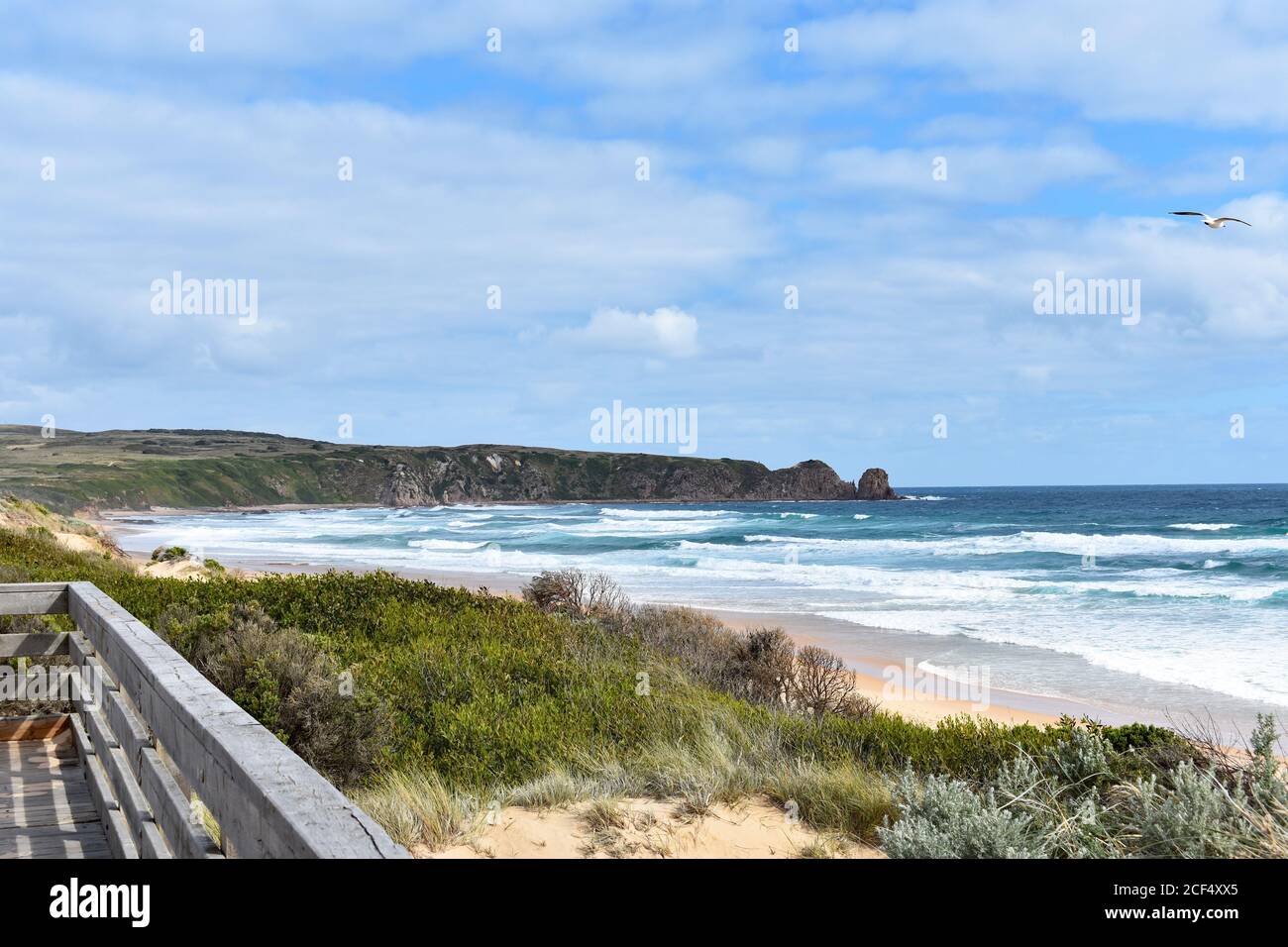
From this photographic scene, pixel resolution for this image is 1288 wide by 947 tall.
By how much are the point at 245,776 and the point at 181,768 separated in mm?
1030

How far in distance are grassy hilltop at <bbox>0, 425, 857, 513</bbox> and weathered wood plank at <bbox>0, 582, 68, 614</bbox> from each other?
9742 cm

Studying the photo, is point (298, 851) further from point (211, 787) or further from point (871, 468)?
point (871, 468)

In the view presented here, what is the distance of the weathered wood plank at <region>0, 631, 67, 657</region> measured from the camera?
6422mm

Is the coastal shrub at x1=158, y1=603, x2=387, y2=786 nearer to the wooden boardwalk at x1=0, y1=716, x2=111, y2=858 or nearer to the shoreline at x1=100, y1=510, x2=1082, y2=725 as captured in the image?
the wooden boardwalk at x1=0, y1=716, x2=111, y2=858

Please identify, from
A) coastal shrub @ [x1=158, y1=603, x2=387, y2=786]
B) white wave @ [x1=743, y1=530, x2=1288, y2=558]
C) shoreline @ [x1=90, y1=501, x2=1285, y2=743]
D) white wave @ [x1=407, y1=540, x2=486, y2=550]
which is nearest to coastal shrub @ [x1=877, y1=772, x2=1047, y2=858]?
coastal shrub @ [x1=158, y1=603, x2=387, y2=786]

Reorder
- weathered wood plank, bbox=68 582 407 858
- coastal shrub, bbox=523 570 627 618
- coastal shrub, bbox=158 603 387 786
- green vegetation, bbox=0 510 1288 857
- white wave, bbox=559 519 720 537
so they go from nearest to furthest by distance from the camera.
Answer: weathered wood plank, bbox=68 582 407 858
green vegetation, bbox=0 510 1288 857
coastal shrub, bbox=158 603 387 786
coastal shrub, bbox=523 570 627 618
white wave, bbox=559 519 720 537

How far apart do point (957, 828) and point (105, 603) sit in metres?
4.90

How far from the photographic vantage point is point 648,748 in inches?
309

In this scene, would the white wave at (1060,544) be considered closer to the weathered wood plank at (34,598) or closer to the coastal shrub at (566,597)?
the coastal shrub at (566,597)

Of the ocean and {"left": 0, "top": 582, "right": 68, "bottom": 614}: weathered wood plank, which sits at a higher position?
{"left": 0, "top": 582, "right": 68, "bottom": 614}: weathered wood plank

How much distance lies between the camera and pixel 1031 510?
3627 inches

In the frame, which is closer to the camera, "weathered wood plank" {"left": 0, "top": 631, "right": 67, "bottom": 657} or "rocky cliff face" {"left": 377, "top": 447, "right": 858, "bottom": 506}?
"weathered wood plank" {"left": 0, "top": 631, "right": 67, "bottom": 657}

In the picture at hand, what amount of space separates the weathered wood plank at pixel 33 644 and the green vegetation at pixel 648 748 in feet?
4.05
